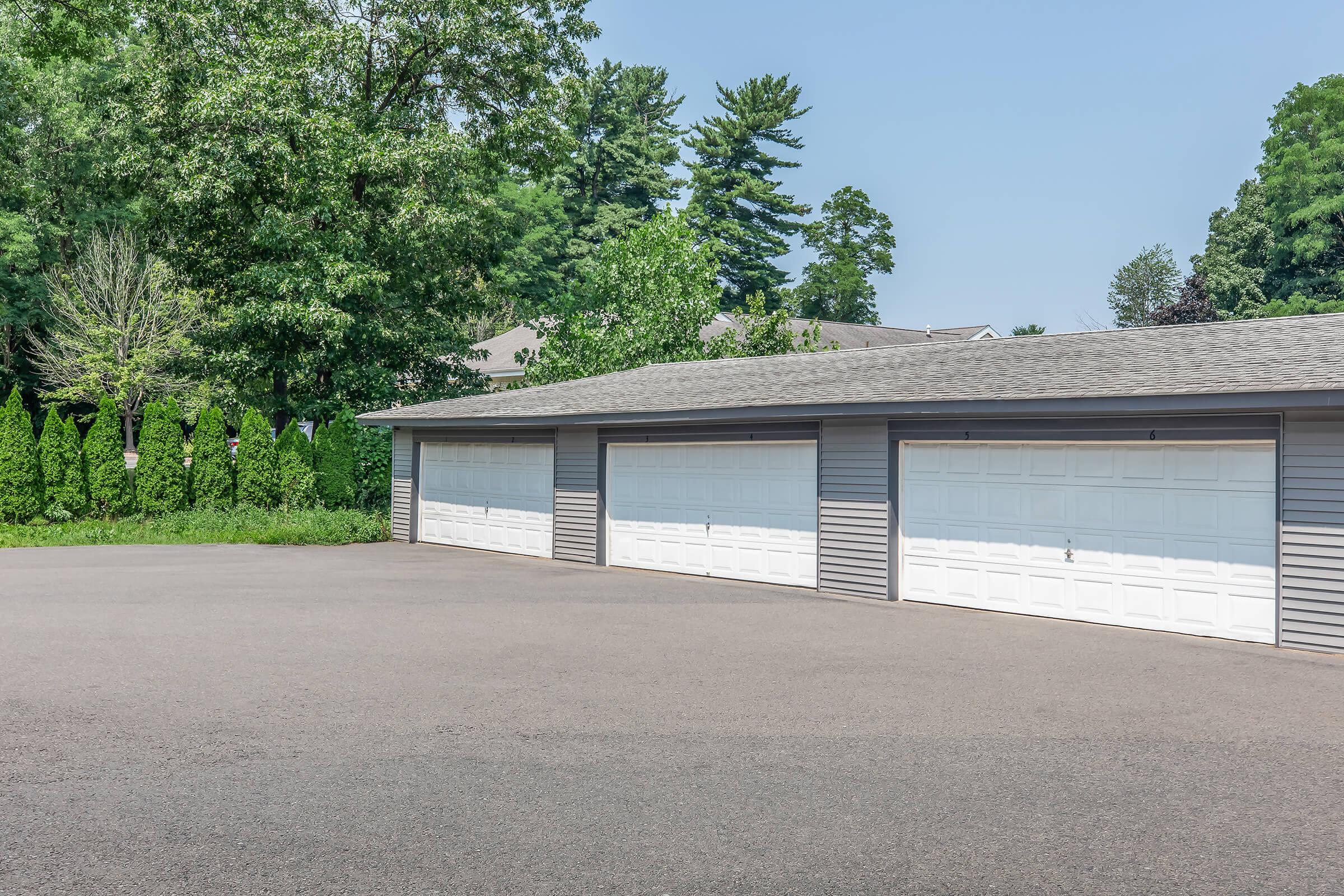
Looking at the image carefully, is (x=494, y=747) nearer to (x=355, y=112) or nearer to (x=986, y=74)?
(x=355, y=112)

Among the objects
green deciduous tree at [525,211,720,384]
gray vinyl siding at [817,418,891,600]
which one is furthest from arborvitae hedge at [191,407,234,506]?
gray vinyl siding at [817,418,891,600]

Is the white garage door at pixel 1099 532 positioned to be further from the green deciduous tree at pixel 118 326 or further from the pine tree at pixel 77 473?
the green deciduous tree at pixel 118 326

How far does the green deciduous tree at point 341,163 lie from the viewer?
22797 millimetres

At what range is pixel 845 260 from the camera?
187 feet

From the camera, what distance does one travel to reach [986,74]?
2491 centimetres

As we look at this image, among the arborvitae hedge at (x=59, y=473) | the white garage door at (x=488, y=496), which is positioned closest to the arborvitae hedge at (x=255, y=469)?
the arborvitae hedge at (x=59, y=473)

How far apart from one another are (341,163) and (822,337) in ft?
65.3

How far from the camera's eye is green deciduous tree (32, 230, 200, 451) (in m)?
35.9

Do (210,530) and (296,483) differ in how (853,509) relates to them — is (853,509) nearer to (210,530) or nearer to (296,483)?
(210,530)

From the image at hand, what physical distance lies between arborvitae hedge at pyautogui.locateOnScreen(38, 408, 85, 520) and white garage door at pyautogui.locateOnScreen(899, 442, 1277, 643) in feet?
57.5

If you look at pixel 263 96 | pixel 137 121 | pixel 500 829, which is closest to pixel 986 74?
pixel 263 96

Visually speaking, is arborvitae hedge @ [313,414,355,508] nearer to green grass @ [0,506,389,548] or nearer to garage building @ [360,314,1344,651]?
green grass @ [0,506,389,548]

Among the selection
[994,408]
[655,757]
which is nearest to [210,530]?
[994,408]

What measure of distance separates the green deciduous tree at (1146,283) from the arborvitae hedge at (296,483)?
54.8 meters
